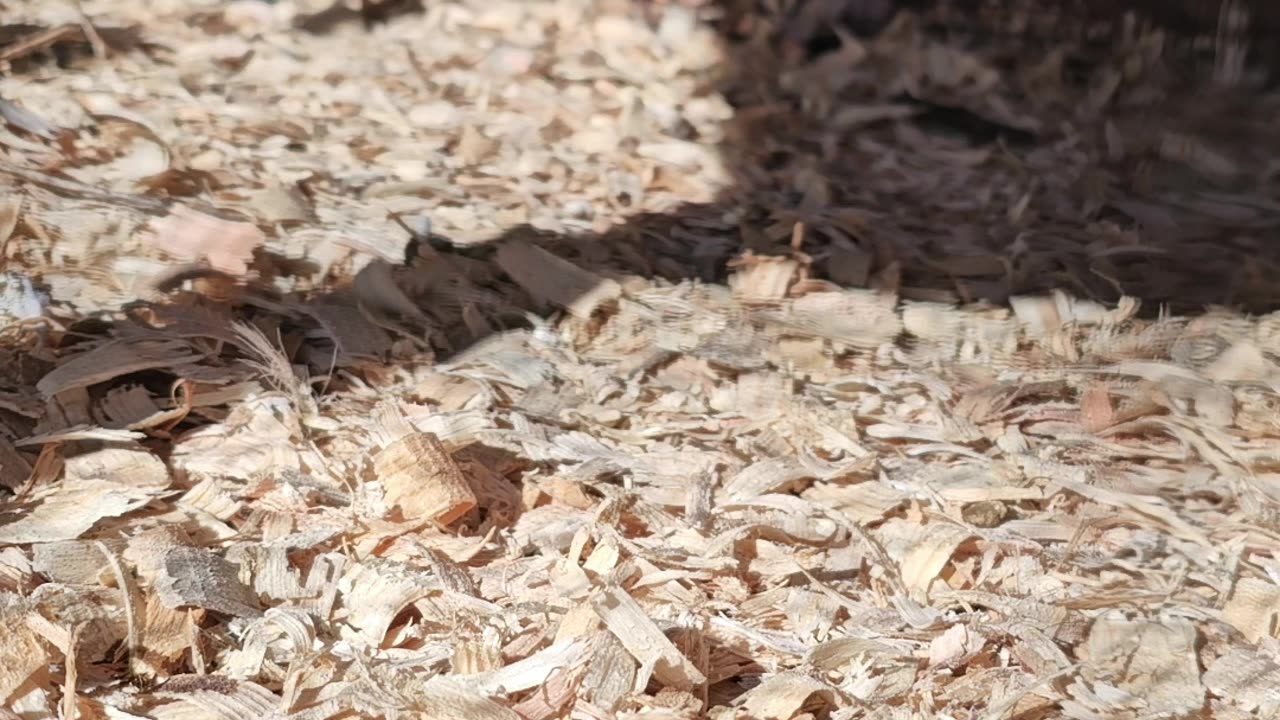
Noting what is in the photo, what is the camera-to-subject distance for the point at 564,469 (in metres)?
1.35

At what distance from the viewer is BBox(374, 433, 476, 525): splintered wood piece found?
4.01 feet

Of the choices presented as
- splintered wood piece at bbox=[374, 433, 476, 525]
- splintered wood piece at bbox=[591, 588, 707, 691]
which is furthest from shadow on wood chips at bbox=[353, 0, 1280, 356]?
splintered wood piece at bbox=[591, 588, 707, 691]

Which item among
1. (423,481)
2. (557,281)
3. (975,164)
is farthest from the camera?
(975,164)

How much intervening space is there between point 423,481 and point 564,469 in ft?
0.58

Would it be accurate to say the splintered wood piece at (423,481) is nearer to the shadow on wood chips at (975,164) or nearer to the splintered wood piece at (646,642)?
the splintered wood piece at (646,642)

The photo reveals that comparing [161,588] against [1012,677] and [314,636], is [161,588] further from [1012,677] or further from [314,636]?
[1012,677]

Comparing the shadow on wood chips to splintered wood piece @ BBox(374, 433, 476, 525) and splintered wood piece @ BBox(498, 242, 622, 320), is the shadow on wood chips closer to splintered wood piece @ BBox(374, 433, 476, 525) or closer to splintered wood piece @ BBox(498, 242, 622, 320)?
splintered wood piece @ BBox(498, 242, 622, 320)

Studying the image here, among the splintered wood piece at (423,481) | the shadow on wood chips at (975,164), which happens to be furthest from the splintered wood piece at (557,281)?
the splintered wood piece at (423,481)

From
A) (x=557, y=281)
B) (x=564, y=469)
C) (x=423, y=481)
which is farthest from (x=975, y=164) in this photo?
(x=423, y=481)

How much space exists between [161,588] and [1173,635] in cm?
89

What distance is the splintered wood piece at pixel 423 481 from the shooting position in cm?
122

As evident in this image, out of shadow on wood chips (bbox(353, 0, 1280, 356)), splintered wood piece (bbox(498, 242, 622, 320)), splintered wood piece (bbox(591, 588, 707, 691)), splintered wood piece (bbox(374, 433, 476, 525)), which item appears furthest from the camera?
shadow on wood chips (bbox(353, 0, 1280, 356))

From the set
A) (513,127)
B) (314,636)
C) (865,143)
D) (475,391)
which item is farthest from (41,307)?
(865,143)

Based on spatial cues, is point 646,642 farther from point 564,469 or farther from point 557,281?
point 557,281
